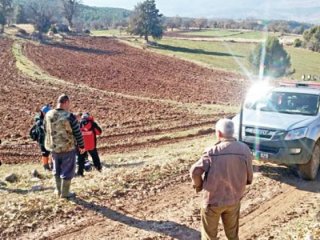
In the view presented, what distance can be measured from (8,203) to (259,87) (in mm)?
6491

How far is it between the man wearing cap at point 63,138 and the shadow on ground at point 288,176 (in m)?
4.09

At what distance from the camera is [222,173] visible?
517 cm

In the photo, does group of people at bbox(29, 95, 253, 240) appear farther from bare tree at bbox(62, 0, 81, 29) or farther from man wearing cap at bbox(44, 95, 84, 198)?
bare tree at bbox(62, 0, 81, 29)

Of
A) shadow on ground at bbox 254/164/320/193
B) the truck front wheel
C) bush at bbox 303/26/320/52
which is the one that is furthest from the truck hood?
bush at bbox 303/26/320/52

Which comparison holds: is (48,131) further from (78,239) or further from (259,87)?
(259,87)

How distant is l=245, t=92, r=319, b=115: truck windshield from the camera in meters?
10.2

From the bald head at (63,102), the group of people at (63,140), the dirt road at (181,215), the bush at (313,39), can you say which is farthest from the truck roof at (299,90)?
the bush at (313,39)

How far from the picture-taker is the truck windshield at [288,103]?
33.6 feet

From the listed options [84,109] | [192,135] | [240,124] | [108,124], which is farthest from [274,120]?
[84,109]

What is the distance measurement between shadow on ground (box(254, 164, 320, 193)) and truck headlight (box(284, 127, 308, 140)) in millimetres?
856

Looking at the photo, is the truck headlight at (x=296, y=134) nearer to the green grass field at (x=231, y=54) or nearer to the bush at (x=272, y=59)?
the green grass field at (x=231, y=54)

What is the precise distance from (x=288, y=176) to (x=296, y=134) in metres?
0.96

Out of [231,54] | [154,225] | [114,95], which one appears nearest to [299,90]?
[154,225]

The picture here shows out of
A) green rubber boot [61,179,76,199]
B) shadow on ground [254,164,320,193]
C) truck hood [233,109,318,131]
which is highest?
truck hood [233,109,318,131]
